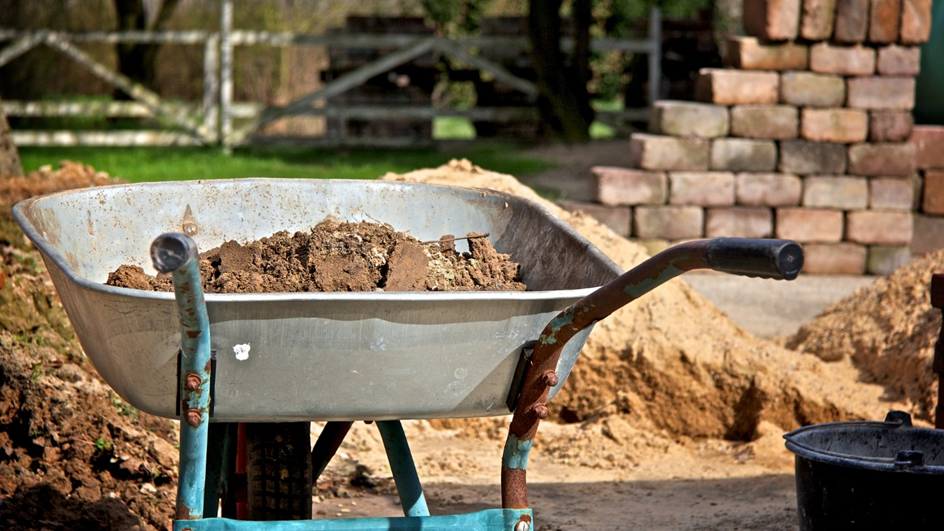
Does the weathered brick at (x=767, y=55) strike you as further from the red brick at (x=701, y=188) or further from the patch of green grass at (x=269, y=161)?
the patch of green grass at (x=269, y=161)

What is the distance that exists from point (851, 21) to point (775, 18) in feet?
1.81

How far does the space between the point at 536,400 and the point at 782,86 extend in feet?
18.7

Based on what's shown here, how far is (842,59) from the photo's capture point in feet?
23.2

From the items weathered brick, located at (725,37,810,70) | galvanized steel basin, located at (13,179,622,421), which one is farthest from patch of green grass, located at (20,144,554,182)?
galvanized steel basin, located at (13,179,622,421)

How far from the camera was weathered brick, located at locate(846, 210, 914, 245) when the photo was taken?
7266 millimetres

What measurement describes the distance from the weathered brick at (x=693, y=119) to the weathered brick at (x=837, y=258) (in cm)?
112

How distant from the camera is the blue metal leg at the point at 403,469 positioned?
2.33m

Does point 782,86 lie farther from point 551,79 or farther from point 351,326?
point 351,326

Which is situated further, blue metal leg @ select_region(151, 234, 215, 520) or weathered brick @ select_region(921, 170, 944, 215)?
weathered brick @ select_region(921, 170, 944, 215)

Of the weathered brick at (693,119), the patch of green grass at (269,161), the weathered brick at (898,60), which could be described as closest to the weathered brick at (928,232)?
the weathered brick at (898,60)

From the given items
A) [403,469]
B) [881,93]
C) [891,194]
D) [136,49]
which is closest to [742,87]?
[881,93]

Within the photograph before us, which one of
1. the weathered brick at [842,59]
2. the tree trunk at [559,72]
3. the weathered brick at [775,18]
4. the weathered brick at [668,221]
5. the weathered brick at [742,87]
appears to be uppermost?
the tree trunk at [559,72]

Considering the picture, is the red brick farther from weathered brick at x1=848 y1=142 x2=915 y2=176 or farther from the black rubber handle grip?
the black rubber handle grip

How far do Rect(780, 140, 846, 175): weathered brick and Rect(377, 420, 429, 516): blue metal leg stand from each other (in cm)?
552
